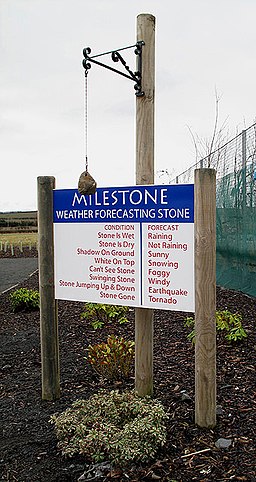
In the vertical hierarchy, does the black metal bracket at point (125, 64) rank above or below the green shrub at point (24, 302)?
above

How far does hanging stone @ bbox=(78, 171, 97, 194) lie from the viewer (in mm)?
4043

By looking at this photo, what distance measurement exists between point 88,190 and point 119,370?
5.83ft

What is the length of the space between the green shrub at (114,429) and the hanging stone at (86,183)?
149 cm

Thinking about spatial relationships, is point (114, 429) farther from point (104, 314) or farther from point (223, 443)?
point (104, 314)

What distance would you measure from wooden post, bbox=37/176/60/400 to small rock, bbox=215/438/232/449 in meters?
1.51

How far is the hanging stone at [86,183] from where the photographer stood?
4.04 m

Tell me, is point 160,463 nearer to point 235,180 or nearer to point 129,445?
point 129,445

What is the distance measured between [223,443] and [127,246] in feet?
4.95

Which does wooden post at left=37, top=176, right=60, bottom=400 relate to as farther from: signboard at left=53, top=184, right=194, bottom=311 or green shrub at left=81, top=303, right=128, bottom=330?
green shrub at left=81, top=303, right=128, bottom=330

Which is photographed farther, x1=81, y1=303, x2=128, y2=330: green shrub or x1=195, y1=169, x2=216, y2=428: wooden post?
x1=81, y1=303, x2=128, y2=330: green shrub

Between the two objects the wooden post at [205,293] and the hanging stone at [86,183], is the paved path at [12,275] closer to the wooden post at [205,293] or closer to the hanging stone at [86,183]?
the hanging stone at [86,183]

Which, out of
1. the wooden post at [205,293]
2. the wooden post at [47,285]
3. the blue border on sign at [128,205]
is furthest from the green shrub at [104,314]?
the wooden post at [205,293]

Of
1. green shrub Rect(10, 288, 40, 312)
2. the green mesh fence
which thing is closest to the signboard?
green shrub Rect(10, 288, 40, 312)

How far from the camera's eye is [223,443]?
144 inches
